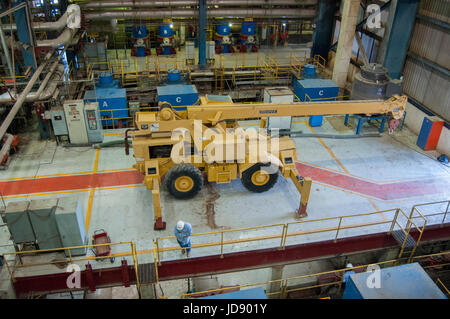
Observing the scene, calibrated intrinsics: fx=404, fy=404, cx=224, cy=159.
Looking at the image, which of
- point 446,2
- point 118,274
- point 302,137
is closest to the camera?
point 118,274

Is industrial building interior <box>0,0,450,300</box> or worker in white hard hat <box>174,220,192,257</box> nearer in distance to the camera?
industrial building interior <box>0,0,450,300</box>

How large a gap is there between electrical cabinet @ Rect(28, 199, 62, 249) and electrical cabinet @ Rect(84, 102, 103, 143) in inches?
264

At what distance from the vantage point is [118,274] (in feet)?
31.9

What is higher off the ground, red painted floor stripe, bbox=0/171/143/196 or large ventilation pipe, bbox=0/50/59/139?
large ventilation pipe, bbox=0/50/59/139

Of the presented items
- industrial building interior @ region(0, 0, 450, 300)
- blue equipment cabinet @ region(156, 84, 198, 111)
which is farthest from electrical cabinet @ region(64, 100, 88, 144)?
blue equipment cabinet @ region(156, 84, 198, 111)

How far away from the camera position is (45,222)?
1030 centimetres

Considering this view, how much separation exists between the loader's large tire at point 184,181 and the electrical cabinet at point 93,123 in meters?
5.35

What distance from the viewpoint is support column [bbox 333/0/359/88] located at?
2033cm

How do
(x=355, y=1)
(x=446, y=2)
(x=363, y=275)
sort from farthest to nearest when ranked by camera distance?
(x=355, y=1)
(x=446, y=2)
(x=363, y=275)

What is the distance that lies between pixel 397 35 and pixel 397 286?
13.7 metres

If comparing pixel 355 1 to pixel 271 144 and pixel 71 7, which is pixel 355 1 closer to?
pixel 271 144

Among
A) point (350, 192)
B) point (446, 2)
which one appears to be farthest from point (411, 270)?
point (446, 2)

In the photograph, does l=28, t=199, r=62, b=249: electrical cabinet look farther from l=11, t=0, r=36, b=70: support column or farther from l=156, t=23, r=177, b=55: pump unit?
l=156, t=23, r=177, b=55: pump unit
